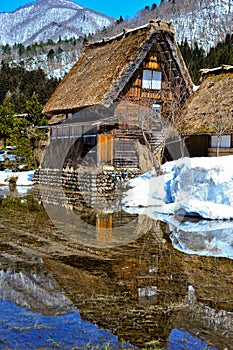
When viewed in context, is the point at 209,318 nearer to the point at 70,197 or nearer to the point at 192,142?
the point at 70,197

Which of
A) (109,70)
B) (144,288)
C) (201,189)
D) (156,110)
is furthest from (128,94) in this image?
(144,288)

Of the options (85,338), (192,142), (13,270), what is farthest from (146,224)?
(192,142)

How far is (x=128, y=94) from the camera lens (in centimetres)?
2141

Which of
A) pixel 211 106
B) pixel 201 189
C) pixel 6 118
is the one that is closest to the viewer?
pixel 201 189

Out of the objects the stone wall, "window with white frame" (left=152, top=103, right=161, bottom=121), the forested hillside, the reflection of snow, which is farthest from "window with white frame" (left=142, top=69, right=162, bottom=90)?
the reflection of snow

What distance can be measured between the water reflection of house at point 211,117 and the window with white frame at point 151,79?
78.9 inches

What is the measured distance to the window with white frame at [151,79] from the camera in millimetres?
21819

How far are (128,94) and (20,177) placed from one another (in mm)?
8623

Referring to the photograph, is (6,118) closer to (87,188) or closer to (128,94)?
(128,94)

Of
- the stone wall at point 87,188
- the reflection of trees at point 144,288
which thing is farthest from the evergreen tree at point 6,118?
the reflection of trees at point 144,288

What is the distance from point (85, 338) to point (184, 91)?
63.0ft

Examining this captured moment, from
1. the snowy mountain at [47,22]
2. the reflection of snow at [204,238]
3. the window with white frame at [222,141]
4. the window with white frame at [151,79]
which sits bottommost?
the reflection of snow at [204,238]

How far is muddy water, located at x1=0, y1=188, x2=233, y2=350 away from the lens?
4.78 meters

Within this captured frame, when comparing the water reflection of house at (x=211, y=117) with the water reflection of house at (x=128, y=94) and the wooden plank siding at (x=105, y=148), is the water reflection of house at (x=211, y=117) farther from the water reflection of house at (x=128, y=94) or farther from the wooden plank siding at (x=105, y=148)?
the wooden plank siding at (x=105, y=148)
